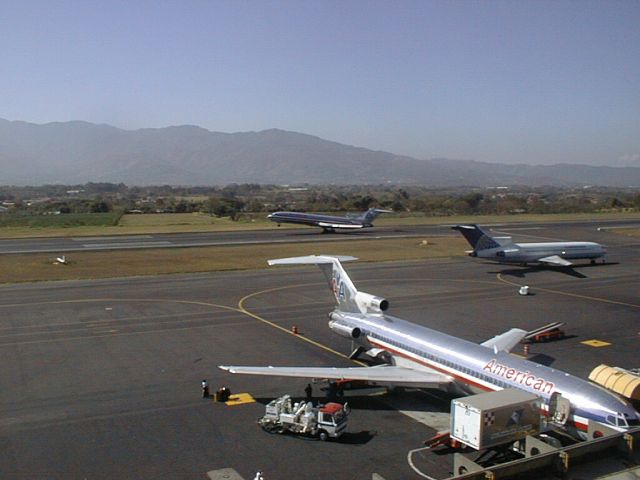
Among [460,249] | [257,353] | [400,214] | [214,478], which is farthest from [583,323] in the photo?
[400,214]

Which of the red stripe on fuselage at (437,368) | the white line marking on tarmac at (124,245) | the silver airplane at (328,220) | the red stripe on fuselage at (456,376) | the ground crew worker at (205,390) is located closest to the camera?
the red stripe on fuselage at (456,376)

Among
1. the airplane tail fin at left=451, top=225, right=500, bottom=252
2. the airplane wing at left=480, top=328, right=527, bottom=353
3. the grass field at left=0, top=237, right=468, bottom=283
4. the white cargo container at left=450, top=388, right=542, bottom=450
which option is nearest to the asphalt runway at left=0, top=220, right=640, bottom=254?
the grass field at left=0, top=237, right=468, bottom=283

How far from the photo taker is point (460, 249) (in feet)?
295

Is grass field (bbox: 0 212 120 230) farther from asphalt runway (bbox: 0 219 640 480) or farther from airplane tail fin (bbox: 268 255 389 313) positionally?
airplane tail fin (bbox: 268 255 389 313)

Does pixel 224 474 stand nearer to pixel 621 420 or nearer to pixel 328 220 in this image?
pixel 621 420

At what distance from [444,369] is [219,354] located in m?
14.5

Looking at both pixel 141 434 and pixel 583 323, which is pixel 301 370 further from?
pixel 583 323

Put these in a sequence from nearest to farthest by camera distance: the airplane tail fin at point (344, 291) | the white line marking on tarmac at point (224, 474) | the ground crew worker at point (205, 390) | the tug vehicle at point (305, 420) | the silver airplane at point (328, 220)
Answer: the white line marking on tarmac at point (224, 474) → the tug vehicle at point (305, 420) → the ground crew worker at point (205, 390) → the airplane tail fin at point (344, 291) → the silver airplane at point (328, 220)

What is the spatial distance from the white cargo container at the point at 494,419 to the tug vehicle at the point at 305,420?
5785mm

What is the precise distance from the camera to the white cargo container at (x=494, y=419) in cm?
1855

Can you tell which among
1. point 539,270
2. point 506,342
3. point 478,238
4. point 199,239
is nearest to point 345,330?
point 506,342

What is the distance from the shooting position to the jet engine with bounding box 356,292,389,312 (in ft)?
108

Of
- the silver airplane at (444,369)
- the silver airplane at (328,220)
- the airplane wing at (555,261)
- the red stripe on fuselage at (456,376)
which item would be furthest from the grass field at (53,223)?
the red stripe on fuselage at (456,376)

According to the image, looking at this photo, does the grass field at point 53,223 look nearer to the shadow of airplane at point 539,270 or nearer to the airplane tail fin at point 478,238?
the airplane tail fin at point 478,238
